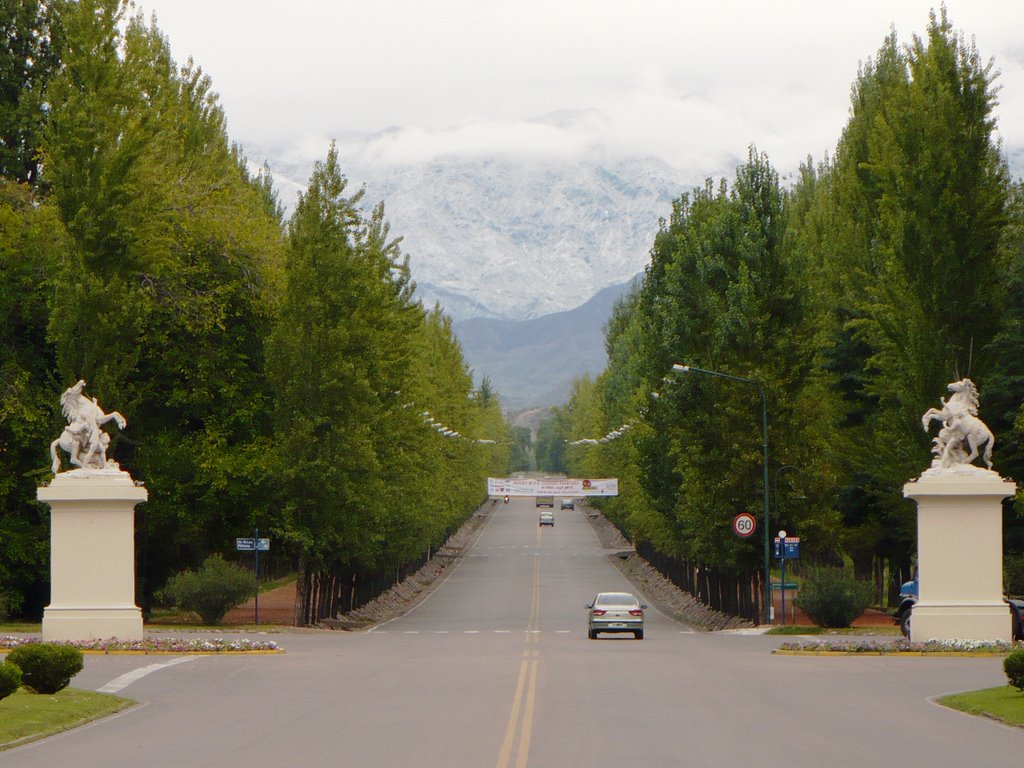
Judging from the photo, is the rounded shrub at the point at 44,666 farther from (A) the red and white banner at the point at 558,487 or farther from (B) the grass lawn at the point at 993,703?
(A) the red and white banner at the point at 558,487

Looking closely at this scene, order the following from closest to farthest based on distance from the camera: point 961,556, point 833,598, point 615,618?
point 961,556 < point 615,618 < point 833,598

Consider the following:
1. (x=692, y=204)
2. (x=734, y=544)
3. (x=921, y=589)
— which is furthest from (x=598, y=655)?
(x=692, y=204)

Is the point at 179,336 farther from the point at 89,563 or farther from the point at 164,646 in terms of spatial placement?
the point at 164,646

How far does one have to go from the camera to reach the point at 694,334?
55531 mm

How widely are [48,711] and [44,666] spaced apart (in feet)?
6.12

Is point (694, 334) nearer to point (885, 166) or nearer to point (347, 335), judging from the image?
point (885, 166)

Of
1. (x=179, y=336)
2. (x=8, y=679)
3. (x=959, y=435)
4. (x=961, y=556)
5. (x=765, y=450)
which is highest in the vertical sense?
(x=179, y=336)

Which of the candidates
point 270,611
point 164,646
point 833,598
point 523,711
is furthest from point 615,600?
point 523,711

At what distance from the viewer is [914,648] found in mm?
33000

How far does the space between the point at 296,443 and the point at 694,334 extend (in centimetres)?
1529

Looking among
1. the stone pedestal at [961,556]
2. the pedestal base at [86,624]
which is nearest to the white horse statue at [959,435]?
the stone pedestal at [961,556]

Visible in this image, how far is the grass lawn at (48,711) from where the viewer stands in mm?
18859

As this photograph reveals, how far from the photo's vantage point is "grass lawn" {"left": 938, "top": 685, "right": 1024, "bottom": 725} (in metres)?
20.3

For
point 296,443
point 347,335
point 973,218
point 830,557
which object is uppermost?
point 973,218
